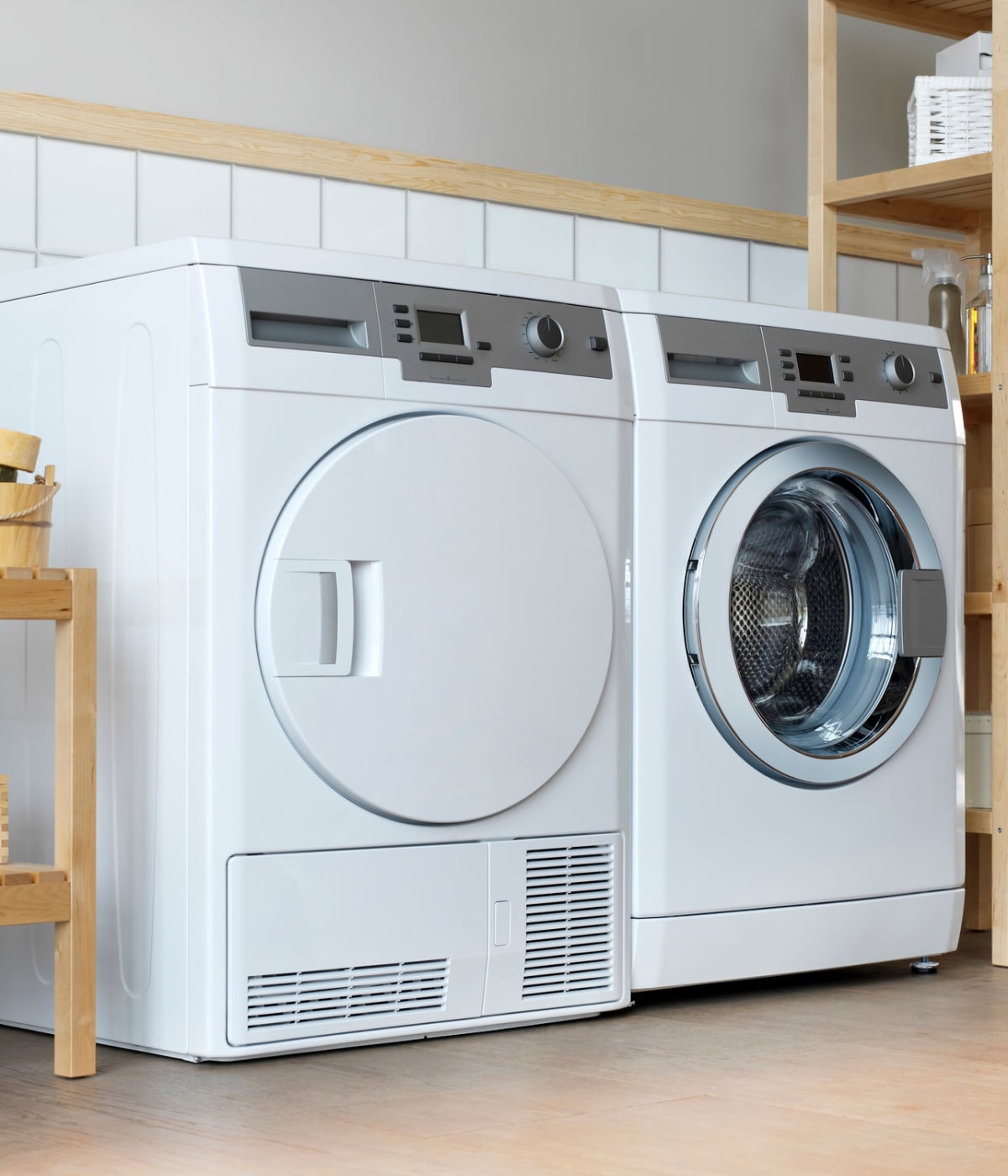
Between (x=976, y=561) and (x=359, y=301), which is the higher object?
(x=359, y=301)

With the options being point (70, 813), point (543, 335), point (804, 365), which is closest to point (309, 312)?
point (543, 335)

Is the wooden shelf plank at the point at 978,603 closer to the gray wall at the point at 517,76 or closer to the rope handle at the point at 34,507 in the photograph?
the gray wall at the point at 517,76

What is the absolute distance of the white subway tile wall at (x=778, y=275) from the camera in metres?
3.62

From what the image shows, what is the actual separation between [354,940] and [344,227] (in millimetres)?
1432

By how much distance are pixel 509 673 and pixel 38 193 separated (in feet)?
3.76

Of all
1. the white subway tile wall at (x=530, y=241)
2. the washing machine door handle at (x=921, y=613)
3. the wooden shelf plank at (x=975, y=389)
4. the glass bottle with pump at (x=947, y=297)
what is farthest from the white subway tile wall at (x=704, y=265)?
the washing machine door handle at (x=921, y=613)

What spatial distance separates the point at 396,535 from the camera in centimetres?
215

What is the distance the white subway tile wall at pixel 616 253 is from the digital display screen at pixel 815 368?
76 cm

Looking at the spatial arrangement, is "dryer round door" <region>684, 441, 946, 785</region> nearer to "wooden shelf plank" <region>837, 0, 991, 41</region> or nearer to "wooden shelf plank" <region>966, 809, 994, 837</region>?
"wooden shelf plank" <region>966, 809, 994, 837</region>

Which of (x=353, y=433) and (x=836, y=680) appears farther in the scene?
(x=836, y=680)

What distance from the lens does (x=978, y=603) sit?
9.61 feet

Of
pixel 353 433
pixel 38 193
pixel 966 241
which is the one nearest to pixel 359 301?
pixel 353 433

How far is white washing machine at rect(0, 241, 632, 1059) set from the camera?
2.05 metres

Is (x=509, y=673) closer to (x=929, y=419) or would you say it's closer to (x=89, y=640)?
(x=89, y=640)
